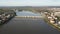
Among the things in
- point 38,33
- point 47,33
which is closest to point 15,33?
point 38,33

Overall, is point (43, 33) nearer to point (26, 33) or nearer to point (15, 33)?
point (26, 33)

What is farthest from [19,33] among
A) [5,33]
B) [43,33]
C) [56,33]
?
[56,33]

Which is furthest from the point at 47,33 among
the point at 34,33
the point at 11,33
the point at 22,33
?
the point at 11,33

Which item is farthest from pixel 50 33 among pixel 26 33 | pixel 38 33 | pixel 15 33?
pixel 15 33

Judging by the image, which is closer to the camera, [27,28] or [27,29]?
[27,29]

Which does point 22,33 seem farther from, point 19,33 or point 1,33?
point 1,33

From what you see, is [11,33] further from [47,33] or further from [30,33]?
[47,33]
